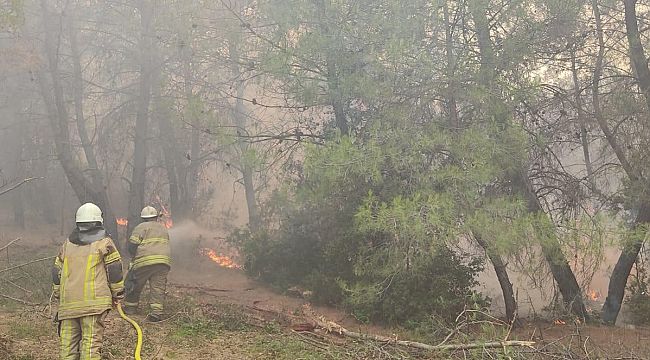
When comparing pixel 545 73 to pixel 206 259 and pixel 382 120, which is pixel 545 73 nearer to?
pixel 382 120

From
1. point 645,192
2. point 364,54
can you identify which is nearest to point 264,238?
point 364,54

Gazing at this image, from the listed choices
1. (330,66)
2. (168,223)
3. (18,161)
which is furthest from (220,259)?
(330,66)

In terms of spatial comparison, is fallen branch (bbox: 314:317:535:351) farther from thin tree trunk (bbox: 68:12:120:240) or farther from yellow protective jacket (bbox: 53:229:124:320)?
thin tree trunk (bbox: 68:12:120:240)

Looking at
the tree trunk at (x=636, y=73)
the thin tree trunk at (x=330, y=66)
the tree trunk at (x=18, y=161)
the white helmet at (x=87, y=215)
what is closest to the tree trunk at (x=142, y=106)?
the tree trunk at (x=18, y=161)

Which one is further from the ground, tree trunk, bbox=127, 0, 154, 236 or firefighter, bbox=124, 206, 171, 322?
tree trunk, bbox=127, 0, 154, 236

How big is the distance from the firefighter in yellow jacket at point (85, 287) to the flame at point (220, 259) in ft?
41.4

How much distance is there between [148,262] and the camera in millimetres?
8336

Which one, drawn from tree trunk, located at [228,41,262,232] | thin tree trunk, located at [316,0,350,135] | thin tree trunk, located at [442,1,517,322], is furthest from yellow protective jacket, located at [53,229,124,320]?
thin tree trunk, located at [316,0,350,135]

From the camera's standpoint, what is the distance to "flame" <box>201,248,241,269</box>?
1811 cm

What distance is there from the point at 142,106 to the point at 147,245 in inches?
384

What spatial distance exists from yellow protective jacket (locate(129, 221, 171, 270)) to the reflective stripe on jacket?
3125mm

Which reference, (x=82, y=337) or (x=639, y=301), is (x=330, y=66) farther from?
(x=639, y=301)

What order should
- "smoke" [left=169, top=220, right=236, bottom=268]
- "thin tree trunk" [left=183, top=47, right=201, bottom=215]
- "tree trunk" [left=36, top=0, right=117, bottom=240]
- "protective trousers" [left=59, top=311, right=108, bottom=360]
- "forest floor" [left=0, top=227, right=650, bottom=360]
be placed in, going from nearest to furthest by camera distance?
1. "protective trousers" [left=59, top=311, right=108, bottom=360]
2. "forest floor" [left=0, top=227, right=650, bottom=360]
3. "tree trunk" [left=36, top=0, right=117, bottom=240]
4. "thin tree trunk" [left=183, top=47, right=201, bottom=215]
5. "smoke" [left=169, top=220, right=236, bottom=268]

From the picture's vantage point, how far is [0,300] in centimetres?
934
